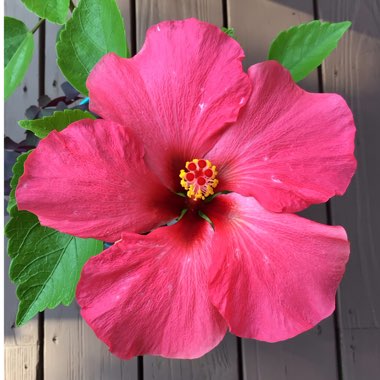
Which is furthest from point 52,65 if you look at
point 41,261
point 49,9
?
point 41,261

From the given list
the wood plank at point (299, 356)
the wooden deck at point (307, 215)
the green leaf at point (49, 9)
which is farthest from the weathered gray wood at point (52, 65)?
the wood plank at point (299, 356)

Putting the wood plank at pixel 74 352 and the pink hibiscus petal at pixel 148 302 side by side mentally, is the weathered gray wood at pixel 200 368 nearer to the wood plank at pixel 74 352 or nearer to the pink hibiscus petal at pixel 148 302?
the wood plank at pixel 74 352

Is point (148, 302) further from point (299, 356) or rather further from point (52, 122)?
point (299, 356)

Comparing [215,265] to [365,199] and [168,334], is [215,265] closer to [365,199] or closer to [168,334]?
[168,334]

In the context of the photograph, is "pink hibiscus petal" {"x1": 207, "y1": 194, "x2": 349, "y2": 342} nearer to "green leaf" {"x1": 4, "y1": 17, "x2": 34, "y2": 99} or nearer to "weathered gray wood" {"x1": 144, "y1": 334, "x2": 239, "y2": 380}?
"green leaf" {"x1": 4, "y1": 17, "x2": 34, "y2": 99}

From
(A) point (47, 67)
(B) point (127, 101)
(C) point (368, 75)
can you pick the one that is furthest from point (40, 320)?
(C) point (368, 75)
